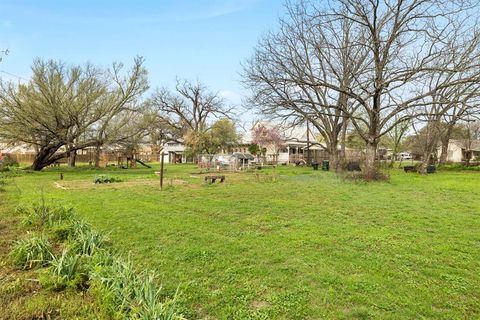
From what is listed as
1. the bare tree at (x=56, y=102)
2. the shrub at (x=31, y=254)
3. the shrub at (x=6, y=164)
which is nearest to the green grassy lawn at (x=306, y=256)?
the shrub at (x=31, y=254)

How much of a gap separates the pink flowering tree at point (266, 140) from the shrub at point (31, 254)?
33773 millimetres

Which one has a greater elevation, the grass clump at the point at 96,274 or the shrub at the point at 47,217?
the shrub at the point at 47,217

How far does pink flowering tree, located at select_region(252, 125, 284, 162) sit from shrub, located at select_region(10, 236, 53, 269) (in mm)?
33773

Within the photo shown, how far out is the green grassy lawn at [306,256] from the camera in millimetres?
2768

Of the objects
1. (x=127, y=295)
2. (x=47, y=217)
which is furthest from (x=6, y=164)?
(x=127, y=295)

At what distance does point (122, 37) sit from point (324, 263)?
1277cm

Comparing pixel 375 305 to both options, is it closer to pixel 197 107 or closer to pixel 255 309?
pixel 255 309

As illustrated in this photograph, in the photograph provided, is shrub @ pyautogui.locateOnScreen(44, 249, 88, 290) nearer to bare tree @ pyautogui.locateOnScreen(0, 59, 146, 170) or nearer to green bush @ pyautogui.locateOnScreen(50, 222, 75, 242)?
green bush @ pyautogui.locateOnScreen(50, 222, 75, 242)

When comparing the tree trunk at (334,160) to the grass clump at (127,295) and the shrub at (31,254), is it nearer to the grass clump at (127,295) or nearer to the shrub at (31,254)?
the shrub at (31,254)

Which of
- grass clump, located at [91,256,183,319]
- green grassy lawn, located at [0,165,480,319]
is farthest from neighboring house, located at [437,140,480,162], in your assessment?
grass clump, located at [91,256,183,319]

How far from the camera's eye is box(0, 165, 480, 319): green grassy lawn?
2768 millimetres

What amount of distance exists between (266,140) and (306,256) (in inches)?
1382

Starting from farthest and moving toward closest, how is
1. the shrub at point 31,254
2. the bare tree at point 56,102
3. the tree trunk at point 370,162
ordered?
1. the bare tree at point 56,102
2. the tree trunk at point 370,162
3. the shrub at point 31,254

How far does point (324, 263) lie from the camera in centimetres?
375
